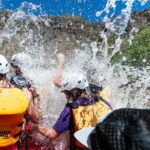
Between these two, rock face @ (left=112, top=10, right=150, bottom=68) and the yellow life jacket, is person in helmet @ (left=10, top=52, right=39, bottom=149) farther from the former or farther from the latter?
rock face @ (left=112, top=10, right=150, bottom=68)

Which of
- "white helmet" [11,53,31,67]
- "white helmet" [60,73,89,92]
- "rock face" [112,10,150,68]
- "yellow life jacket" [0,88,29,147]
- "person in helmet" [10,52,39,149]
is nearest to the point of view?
"yellow life jacket" [0,88,29,147]

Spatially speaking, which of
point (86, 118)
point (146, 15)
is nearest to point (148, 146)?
point (86, 118)

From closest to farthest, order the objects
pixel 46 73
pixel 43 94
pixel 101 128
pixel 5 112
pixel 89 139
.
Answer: pixel 101 128 → pixel 89 139 → pixel 5 112 → pixel 43 94 → pixel 46 73

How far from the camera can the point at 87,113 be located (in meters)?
4.47

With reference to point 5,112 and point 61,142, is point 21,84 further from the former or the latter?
point 5,112

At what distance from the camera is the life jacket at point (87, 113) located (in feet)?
14.3

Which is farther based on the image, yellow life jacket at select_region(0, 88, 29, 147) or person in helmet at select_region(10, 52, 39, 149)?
person in helmet at select_region(10, 52, 39, 149)

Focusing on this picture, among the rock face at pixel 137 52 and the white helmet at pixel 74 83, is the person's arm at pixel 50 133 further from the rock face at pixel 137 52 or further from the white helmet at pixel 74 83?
the rock face at pixel 137 52

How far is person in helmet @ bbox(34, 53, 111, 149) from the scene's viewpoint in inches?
172

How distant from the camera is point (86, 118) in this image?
446 centimetres

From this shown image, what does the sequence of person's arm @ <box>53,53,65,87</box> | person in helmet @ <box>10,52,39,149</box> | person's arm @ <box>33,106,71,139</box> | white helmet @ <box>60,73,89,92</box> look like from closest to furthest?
Result: person's arm @ <box>33,106,71,139</box>, white helmet @ <box>60,73,89,92</box>, person in helmet @ <box>10,52,39,149</box>, person's arm @ <box>53,53,65,87</box>

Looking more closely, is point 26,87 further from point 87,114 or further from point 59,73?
point 59,73

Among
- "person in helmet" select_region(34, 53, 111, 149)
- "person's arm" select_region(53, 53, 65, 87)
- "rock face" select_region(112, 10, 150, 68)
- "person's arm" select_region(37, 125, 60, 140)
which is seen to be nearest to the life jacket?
"person in helmet" select_region(34, 53, 111, 149)

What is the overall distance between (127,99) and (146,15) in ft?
278
